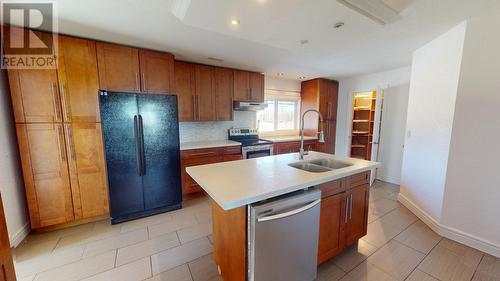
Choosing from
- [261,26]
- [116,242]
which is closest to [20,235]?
[116,242]

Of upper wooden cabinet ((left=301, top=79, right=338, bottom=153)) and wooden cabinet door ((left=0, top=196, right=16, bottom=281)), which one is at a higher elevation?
upper wooden cabinet ((left=301, top=79, right=338, bottom=153))

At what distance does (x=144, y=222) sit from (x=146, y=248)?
61cm

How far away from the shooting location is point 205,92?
3584 millimetres

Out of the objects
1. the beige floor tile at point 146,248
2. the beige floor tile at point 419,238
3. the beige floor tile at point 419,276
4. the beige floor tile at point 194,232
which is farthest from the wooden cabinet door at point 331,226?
the beige floor tile at point 146,248

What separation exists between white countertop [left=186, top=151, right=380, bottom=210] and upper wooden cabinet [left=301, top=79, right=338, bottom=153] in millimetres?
2954

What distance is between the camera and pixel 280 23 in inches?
71.7

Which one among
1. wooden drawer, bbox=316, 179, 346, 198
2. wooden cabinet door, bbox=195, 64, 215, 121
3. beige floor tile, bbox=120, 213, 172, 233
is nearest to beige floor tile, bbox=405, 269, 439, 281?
wooden drawer, bbox=316, 179, 346, 198

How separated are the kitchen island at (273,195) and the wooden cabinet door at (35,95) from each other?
1917 millimetres

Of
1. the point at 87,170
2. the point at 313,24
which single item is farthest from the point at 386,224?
the point at 87,170

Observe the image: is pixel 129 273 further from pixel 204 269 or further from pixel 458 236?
pixel 458 236

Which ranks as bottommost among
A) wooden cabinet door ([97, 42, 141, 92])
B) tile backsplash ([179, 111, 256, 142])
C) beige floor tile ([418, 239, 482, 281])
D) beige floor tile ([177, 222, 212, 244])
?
beige floor tile ([177, 222, 212, 244])

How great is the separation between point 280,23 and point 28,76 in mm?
2780

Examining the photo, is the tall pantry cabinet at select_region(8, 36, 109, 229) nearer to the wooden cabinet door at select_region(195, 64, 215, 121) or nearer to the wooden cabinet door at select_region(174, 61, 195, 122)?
the wooden cabinet door at select_region(174, 61, 195, 122)

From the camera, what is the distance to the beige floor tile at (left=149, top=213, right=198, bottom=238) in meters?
2.42
